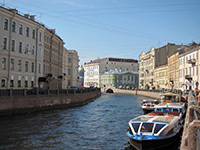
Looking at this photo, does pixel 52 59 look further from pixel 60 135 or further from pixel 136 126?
pixel 136 126

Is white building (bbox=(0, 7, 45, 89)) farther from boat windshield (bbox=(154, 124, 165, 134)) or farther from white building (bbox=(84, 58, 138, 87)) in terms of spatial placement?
white building (bbox=(84, 58, 138, 87))

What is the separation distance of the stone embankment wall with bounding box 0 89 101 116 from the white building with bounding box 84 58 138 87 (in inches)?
4226

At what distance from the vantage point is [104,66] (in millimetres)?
151125

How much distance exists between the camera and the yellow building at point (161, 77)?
80125mm

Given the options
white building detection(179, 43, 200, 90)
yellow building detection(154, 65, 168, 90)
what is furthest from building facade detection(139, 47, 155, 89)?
white building detection(179, 43, 200, 90)

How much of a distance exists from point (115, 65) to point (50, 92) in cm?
11926

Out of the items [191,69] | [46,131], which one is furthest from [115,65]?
[46,131]

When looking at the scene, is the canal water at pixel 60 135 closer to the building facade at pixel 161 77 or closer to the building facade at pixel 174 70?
the building facade at pixel 174 70

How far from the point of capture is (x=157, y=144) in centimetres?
1541

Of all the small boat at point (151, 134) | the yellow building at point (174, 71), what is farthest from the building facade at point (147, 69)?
the small boat at point (151, 134)

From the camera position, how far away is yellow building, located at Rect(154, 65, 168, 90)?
263 feet

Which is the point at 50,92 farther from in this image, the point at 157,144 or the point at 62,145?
the point at 157,144

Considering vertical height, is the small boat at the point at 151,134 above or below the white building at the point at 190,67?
below

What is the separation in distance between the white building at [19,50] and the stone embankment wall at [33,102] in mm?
4910
